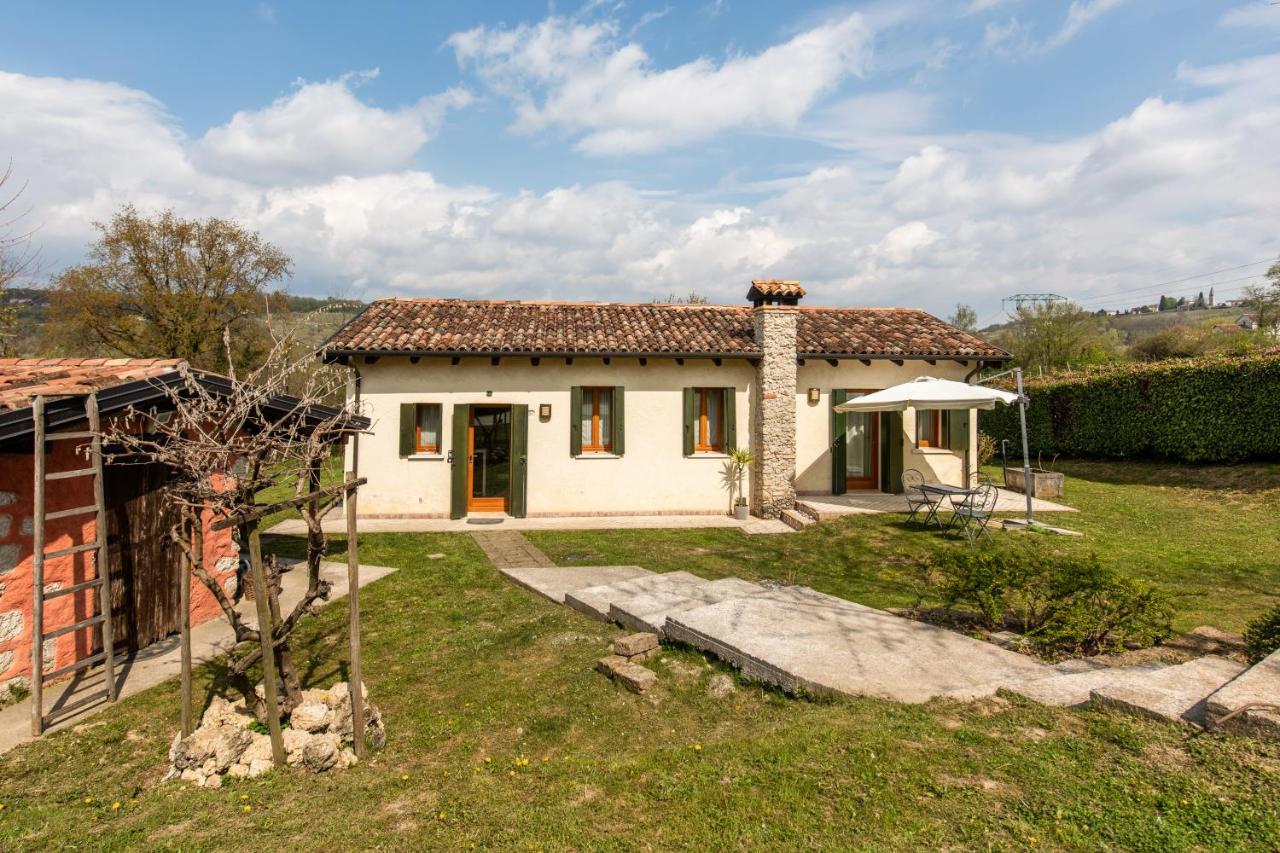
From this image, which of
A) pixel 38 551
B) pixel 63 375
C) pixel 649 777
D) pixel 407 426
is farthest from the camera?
pixel 407 426

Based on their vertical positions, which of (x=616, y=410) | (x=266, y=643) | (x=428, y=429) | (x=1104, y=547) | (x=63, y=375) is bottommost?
(x=1104, y=547)

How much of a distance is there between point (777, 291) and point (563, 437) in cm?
490

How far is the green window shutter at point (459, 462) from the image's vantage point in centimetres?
1138

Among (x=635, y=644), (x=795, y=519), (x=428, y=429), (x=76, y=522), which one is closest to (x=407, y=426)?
(x=428, y=429)

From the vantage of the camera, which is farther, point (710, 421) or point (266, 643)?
point (710, 421)

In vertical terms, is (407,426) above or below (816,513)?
above

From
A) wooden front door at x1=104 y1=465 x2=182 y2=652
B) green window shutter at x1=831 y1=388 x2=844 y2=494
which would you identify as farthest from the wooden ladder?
green window shutter at x1=831 y1=388 x2=844 y2=494

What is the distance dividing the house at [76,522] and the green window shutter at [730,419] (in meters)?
8.41

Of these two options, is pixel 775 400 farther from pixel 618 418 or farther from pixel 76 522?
pixel 76 522

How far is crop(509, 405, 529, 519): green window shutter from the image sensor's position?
456 inches

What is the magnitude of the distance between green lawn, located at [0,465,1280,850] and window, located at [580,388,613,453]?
6878 millimetres

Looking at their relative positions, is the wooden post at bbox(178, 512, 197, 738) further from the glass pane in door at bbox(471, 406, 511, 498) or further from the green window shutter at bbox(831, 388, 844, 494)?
the green window shutter at bbox(831, 388, 844, 494)

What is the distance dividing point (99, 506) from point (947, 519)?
35.1 feet

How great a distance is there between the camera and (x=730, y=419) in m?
12.1
